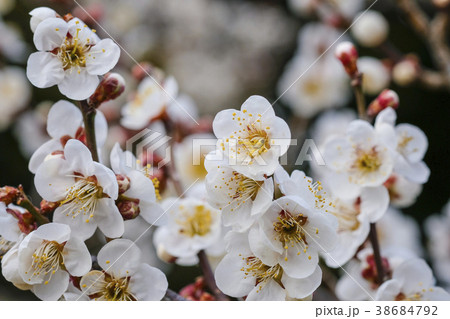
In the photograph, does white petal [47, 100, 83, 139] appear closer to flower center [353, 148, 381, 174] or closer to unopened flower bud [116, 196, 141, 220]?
unopened flower bud [116, 196, 141, 220]

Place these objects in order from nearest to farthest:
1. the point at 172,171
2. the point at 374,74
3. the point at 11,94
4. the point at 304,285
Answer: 1. the point at 304,285
2. the point at 172,171
3. the point at 374,74
4. the point at 11,94

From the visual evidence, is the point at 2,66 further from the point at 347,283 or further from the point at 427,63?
the point at 427,63

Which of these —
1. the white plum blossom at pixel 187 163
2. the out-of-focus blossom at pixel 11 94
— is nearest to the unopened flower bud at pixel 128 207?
the white plum blossom at pixel 187 163

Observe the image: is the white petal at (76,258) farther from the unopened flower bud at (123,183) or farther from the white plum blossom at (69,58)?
the white plum blossom at (69,58)

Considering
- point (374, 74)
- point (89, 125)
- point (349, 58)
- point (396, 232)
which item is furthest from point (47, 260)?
point (374, 74)

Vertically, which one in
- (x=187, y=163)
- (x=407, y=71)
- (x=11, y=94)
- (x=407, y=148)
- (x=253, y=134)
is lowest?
(x=11, y=94)

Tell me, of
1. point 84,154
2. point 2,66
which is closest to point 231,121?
point 84,154

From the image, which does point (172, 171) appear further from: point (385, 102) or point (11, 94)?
point (11, 94)
